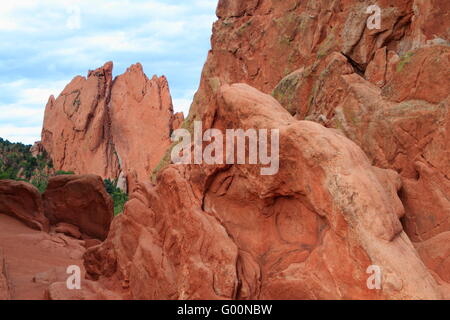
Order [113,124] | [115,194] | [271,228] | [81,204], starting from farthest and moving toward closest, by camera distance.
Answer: [113,124] → [115,194] → [81,204] → [271,228]

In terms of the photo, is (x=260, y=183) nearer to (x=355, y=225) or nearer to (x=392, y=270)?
(x=355, y=225)

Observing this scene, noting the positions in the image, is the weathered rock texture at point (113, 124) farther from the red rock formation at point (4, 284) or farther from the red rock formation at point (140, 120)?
the red rock formation at point (4, 284)

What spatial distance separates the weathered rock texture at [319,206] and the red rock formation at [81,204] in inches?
375

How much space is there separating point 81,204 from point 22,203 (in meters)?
2.33

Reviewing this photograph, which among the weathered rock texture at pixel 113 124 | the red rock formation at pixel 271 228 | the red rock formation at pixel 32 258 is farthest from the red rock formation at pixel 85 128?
the red rock formation at pixel 271 228

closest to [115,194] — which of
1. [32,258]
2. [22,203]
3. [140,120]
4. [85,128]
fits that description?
[140,120]

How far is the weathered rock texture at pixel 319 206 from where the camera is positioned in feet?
20.1

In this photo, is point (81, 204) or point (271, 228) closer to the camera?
point (271, 228)

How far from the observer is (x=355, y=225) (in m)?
6.02

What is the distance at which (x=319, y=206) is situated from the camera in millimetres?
6516

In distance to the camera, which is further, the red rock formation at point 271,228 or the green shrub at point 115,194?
the green shrub at point 115,194

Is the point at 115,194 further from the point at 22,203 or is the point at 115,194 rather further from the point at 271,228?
the point at 271,228

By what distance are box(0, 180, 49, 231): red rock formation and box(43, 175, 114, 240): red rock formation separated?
1135 millimetres
